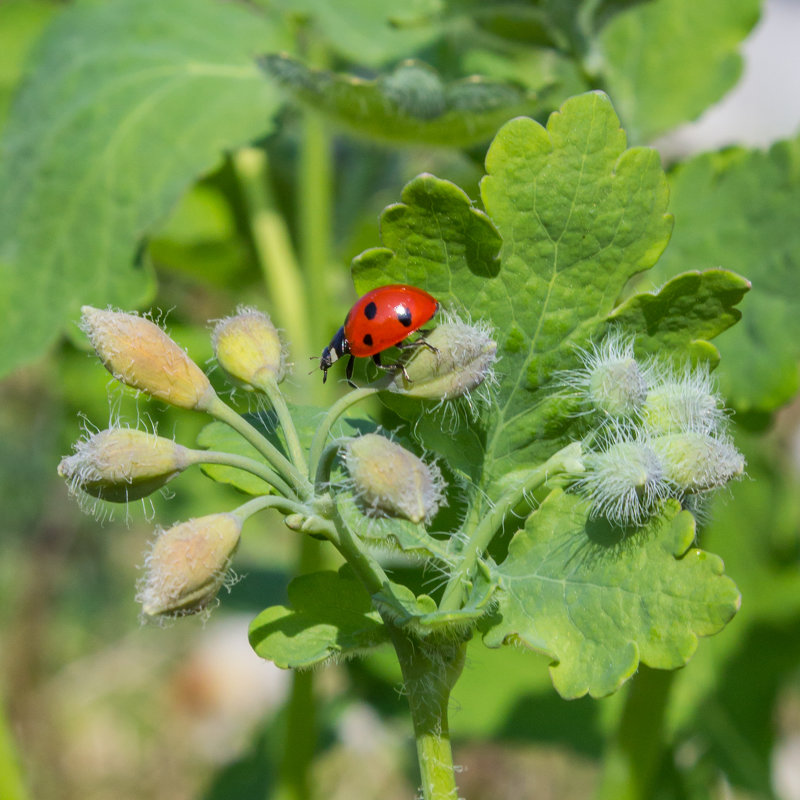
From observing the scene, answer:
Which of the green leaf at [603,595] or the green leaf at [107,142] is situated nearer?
the green leaf at [603,595]

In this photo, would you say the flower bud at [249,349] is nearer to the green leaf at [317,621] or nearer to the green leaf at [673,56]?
the green leaf at [317,621]

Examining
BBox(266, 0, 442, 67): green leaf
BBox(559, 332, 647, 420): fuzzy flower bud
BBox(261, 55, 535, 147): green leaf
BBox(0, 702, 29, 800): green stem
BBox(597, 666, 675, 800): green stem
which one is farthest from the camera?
BBox(266, 0, 442, 67): green leaf

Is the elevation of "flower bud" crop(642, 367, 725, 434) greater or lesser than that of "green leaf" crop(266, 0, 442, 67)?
lesser

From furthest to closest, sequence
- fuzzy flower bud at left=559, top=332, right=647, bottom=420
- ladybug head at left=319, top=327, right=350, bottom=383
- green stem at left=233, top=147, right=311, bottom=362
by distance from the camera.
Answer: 1. green stem at left=233, top=147, right=311, bottom=362
2. ladybug head at left=319, top=327, right=350, bottom=383
3. fuzzy flower bud at left=559, top=332, right=647, bottom=420

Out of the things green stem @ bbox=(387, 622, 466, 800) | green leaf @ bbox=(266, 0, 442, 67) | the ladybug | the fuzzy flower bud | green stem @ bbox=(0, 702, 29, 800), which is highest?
green leaf @ bbox=(266, 0, 442, 67)

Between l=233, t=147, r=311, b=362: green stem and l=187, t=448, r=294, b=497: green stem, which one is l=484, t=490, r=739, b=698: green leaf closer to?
l=187, t=448, r=294, b=497: green stem

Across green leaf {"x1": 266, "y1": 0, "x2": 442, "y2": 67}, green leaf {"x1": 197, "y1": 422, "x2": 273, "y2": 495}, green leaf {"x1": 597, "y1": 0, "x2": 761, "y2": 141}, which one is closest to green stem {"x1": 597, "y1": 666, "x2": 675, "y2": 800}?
green leaf {"x1": 197, "y1": 422, "x2": 273, "y2": 495}

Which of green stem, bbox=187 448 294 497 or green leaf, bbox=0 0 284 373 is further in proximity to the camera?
green leaf, bbox=0 0 284 373

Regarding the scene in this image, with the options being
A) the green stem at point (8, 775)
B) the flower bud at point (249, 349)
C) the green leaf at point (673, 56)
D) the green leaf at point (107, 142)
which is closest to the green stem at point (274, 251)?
the green leaf at point (107, 142)
